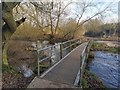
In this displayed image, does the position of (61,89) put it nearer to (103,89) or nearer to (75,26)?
(103,89)

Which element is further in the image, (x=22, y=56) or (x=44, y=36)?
(x=44, y=36)

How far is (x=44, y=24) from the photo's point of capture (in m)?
24.4

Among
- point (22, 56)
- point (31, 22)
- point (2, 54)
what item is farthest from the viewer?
point (31, 22)

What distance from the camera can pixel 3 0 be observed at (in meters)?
7.28

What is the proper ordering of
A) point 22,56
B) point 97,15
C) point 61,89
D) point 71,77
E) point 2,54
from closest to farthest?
point 61,89
point 71,77
point 2,54
point 22,56
point 97,15

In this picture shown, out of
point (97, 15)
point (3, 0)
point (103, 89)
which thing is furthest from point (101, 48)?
point (3, 0)

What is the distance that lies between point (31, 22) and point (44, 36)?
4.18 metres

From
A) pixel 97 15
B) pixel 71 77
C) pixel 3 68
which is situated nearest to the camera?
pixel 71 77

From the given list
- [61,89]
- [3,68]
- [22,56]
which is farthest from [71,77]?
[22,56]

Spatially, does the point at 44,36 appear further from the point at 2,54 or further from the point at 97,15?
the point at 2,54

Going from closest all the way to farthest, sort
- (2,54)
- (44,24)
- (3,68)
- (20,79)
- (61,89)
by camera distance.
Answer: (61,89)
(20,79)
(3,68)
(2,54)
(44,24)

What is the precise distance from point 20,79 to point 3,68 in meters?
1.12

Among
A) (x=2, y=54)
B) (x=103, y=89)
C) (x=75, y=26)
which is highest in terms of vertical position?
(x=75, y=26)

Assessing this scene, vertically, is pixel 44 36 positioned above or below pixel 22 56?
above
